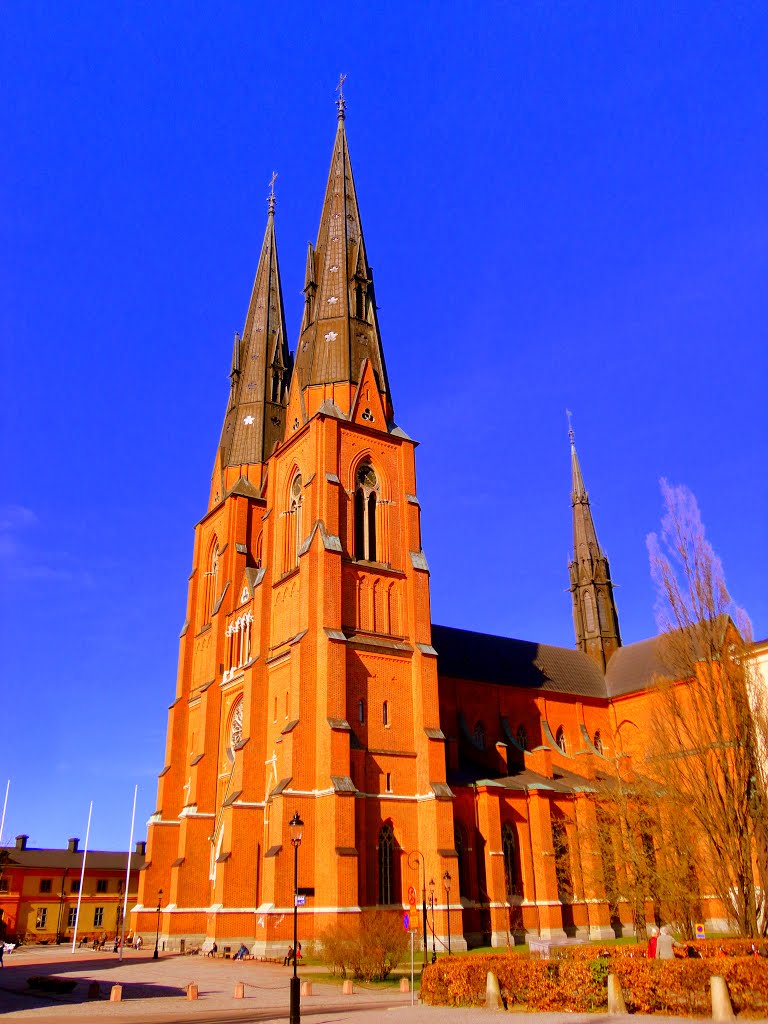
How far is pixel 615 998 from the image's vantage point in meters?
16.8

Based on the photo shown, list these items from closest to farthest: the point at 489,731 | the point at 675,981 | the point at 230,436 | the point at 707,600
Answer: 1. the point at 675,981
2. the point at 707,600
3. the point at 489,731
4. the point at 230,436

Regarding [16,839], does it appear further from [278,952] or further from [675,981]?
[675,981]

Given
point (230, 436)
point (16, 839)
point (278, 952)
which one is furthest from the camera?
point (16, 839)

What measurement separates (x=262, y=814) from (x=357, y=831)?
218 inches

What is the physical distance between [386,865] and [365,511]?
16.8 metres

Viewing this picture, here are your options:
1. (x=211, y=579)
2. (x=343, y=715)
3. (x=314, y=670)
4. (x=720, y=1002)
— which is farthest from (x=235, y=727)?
(x=720, y=1002)

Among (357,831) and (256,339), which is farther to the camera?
(256,339)

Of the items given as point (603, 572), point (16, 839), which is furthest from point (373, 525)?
point (16, 839)

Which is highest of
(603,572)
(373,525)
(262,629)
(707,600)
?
(603,572)

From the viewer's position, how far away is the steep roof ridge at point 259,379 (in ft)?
181

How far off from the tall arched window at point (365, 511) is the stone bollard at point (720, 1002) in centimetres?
2816

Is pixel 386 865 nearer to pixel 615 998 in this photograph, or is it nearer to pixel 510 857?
pixel 510 857

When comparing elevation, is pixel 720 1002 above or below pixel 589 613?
below

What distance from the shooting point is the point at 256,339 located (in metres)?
58.3
